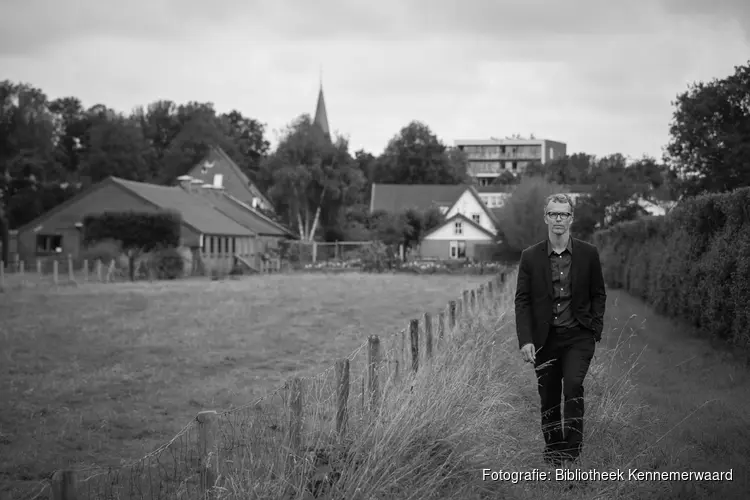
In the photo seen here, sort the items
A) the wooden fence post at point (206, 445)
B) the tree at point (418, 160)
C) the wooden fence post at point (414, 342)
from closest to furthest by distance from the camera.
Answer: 1. the wooden fence post at point (206, 445)
2. the wooden fence post at point (414, 342)
3. the tree at point (418, 160)

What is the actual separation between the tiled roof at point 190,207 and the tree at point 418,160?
5107 centimetres

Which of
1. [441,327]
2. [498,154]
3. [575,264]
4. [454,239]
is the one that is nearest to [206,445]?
[575,264]

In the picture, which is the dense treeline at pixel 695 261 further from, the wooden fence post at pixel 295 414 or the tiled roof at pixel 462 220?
the tiled roof at pixel 462 220

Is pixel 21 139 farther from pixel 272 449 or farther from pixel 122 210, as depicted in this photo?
pixel 272 449

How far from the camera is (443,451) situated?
6434mm

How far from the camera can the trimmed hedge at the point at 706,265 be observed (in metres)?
12.4

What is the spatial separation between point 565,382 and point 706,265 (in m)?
8.65

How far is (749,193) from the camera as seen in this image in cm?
1270

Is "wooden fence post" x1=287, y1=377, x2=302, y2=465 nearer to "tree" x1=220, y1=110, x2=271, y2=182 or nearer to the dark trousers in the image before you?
the dark trousers

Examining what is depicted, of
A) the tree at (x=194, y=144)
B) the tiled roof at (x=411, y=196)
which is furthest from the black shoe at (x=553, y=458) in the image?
the tiled roof at (x=411, y=196)

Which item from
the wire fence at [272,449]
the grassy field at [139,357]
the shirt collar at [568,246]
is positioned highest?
the shirt collar at [568,246]

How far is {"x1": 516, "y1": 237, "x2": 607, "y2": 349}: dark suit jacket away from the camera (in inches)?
273

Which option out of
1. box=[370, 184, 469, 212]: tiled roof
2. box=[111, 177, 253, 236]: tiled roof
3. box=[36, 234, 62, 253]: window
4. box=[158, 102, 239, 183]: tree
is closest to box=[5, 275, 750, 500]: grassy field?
box=[111, 177, 253, 236]: tiled roof

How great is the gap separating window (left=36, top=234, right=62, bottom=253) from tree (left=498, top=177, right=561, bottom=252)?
34941 millimetres
